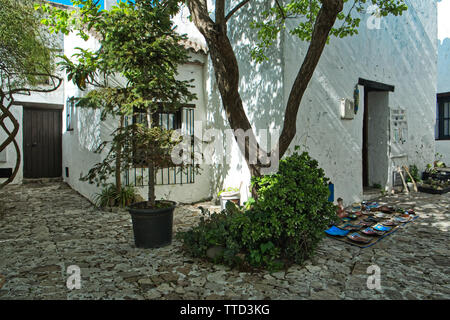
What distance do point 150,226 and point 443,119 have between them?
1162cm

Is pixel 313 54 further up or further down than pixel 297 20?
further down

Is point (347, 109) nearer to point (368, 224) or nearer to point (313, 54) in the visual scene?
point (368, 224)

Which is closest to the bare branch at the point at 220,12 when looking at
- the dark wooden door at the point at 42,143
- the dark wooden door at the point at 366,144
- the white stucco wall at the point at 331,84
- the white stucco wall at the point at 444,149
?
the white stucco wall at the point at 331,84

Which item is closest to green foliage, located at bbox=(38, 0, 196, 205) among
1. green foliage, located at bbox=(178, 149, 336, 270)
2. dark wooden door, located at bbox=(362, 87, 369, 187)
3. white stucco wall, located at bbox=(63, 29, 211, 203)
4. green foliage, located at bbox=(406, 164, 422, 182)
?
green foliage, located at bbox=(178, 149, 336, 270)

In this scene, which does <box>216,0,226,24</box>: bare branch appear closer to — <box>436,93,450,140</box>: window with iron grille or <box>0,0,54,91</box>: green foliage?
<box>0,0,54,91</box>: green foliage

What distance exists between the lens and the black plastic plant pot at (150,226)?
365 cm

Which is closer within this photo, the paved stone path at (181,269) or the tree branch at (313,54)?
the paved stone path at (181,269)

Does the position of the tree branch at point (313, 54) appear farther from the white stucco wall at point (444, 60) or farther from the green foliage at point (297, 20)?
the white stucco wall at point (444, 60)

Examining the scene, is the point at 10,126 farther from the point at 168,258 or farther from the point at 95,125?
the point at 168,258

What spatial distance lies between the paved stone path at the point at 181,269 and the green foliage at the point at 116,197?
830mm

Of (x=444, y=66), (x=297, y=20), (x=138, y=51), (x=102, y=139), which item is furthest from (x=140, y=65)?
(x=444, y=66)

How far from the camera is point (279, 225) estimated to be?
9.93 feet

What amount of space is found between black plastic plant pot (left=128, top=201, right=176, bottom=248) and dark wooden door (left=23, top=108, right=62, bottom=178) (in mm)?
8053
